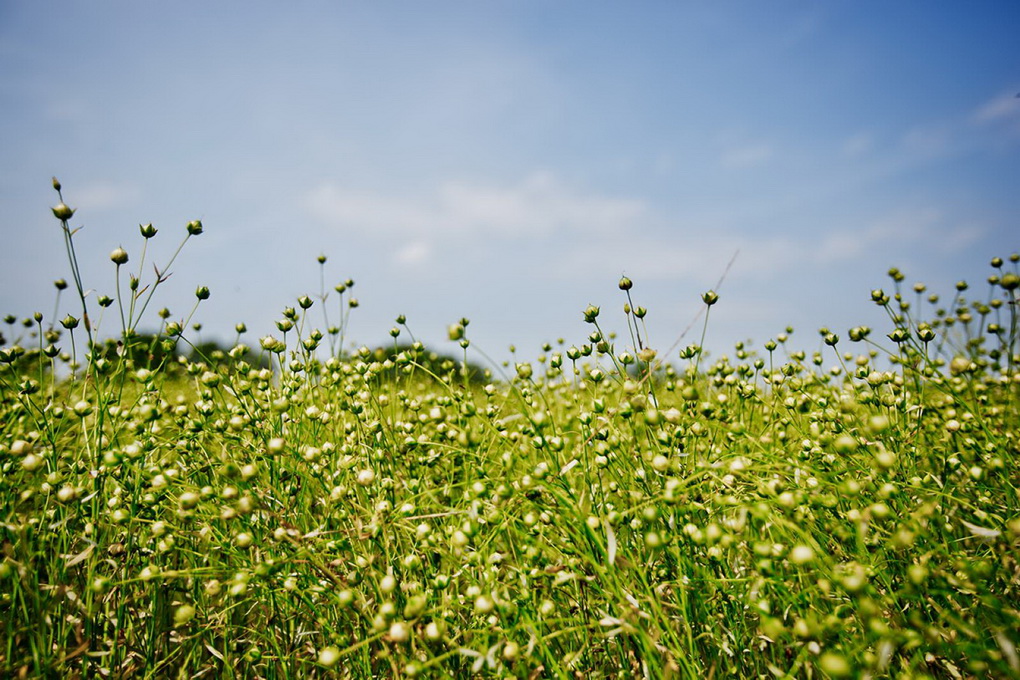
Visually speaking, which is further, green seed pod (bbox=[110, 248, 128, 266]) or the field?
green seed pod (bbox=[110, 248, 128, 266])

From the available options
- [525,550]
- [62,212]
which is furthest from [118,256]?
[525,550]

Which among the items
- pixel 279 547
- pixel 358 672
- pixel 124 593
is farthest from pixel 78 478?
pixel 358 672

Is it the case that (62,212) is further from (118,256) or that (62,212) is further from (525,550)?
(525,550)

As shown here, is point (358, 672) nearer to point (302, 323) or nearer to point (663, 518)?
point (663, 518)

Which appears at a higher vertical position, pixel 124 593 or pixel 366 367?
pixel 366 367

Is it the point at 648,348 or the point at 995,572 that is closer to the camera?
the point at 995,572

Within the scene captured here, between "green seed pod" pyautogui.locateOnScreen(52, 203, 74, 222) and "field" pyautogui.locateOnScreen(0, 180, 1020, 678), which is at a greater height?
"green seed pod" pyautogui.locateOnScreen(52, 203, 74, 222)

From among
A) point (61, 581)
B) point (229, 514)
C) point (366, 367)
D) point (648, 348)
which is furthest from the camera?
point (366, 367)

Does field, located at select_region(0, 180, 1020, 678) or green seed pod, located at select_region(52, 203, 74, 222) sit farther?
green seed pod, located at select_region(52, 203, 74, 222)

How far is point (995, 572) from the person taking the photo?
1.44 meters

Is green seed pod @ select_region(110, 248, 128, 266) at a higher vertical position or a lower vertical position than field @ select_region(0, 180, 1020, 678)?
higher

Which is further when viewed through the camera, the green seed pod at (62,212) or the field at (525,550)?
the green seed pod at (62,212)

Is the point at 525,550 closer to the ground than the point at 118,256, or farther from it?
closer to the ground

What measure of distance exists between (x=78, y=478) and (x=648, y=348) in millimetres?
1953
